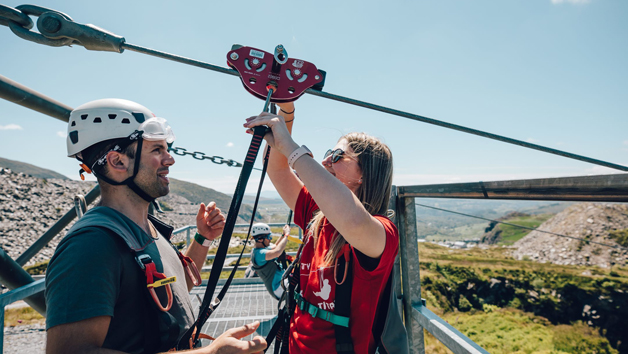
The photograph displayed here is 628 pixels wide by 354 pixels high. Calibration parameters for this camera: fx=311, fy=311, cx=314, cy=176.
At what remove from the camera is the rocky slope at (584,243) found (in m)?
55.0

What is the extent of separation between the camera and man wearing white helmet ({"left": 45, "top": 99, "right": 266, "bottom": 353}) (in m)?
1.30

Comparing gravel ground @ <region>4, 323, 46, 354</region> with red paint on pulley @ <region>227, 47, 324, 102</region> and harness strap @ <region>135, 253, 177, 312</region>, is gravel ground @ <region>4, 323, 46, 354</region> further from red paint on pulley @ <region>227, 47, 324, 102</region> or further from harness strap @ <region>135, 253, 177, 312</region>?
red paint on pulley @ <region>227, 47, 324, 102</region>

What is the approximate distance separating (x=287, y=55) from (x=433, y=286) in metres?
31.1

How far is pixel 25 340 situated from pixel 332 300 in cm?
892

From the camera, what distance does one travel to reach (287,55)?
1878 mm

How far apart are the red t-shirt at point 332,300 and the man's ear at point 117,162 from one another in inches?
54.0

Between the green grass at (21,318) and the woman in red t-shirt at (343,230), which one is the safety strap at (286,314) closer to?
the woman in red t-shirt at (343,230)

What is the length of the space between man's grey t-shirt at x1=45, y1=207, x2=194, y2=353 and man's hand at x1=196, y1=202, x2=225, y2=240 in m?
0.91

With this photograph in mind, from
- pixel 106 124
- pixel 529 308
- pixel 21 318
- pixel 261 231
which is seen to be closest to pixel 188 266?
pixel 106 124

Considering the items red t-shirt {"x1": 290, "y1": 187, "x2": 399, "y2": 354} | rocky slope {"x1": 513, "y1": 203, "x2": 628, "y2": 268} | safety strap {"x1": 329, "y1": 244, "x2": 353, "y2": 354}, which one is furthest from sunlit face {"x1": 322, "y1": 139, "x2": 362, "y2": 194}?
rocky slope {"x1": 513, "y1": 203, "x2": 628, "y2": 268}

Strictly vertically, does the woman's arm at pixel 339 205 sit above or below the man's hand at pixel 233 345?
above

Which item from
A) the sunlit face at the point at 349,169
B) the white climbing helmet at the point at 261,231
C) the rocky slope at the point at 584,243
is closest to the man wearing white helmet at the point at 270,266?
the white climbing helmet at the point at 261,231

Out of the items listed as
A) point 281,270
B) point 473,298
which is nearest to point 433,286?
point 473,298

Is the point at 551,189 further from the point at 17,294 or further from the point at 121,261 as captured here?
the point at 17,294
